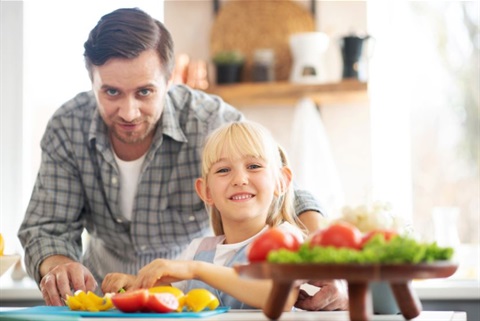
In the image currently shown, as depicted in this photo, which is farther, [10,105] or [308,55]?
[10,105]

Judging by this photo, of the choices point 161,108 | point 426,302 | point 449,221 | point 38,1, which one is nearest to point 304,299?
point 161,108

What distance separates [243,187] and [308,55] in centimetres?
178

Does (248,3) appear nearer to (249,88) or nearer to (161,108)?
(249,88)

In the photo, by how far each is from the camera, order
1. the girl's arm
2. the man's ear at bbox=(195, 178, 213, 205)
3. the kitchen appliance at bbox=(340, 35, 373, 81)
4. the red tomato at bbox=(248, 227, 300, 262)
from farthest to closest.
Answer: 1. the kitchen appliance at bbox=(340, 35, 373, 81)
2. the man's ear at bbox=(195, 178, 213, 205)
3. the girl's arm
4. the red tomato at bbox=(248, 227, 300, 262)

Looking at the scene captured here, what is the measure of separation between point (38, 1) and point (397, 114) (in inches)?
67.1

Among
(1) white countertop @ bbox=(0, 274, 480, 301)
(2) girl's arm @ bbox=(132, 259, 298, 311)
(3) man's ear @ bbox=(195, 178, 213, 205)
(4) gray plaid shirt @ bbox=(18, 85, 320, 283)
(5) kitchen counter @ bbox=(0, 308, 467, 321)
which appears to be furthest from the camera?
(1) white countertop @ bbox=(0, 274, 480, 301)

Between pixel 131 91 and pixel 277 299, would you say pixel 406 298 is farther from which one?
pixel 131 91

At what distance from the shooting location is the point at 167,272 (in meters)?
1.61

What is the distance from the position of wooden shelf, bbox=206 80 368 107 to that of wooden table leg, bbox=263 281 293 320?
7.56ft

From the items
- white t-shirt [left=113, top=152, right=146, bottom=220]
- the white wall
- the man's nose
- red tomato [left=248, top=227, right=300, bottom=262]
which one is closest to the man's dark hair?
the man's nose

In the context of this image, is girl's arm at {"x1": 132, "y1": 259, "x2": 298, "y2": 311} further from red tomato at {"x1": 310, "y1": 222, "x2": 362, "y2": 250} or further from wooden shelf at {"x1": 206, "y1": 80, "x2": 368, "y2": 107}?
wooden shelf at {"x1": 206, "y1": 80, "x2": 368, "y2": 107}

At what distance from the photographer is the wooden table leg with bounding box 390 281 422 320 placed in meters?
1.34

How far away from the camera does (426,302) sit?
3.19m

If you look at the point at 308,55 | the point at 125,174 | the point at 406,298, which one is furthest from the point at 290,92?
the point at 406,298
